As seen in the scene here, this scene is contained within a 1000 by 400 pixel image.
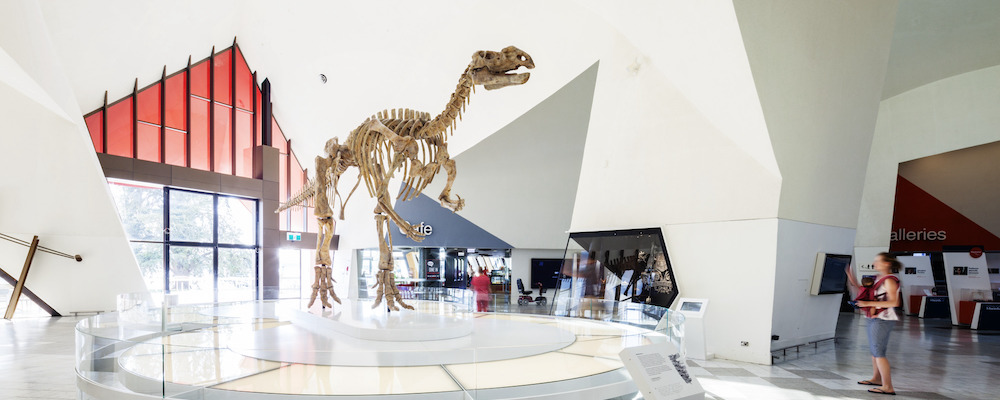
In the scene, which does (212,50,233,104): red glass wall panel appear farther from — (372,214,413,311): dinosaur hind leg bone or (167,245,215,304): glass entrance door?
(372,214,413,311): dinosaur hind leg bone

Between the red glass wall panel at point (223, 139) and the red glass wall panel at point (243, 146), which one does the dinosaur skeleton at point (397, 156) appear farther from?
the red glass wall panel at point (243, 146)

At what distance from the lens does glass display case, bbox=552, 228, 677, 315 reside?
31.8 ft

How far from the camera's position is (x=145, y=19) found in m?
15.1

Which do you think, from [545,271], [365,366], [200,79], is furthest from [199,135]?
[365,366]

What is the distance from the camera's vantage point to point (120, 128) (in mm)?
16234

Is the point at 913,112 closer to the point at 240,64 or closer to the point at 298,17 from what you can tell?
the point at 298,17

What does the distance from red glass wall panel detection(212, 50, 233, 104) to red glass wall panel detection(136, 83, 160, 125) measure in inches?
84.9

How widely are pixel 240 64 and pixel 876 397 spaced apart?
21286 mm

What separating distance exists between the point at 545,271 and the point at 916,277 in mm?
11304

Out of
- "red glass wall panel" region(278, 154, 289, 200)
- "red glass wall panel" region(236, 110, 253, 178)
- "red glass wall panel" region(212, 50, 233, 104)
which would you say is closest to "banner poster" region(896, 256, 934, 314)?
"red glass wall panel" region(278, 154, 289, 200)

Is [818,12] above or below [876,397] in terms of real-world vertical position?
above

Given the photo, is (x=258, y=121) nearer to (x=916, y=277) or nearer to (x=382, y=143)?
(x=382, y=143)

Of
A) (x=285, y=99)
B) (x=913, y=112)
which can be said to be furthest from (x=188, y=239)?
(x=913, y=112)

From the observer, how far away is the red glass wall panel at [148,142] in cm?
1666
